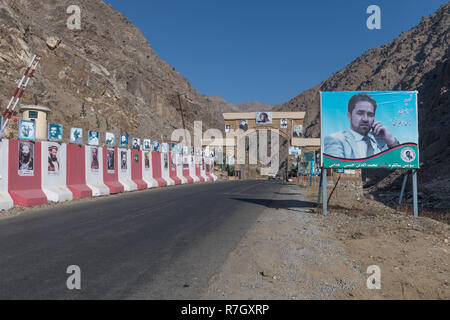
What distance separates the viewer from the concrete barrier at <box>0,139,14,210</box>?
36.4 ft

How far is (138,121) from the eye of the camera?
164ft

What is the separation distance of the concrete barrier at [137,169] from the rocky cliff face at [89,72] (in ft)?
37.9

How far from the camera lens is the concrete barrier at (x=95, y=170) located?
53.9ft

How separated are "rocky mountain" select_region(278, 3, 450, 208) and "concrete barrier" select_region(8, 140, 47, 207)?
18.2 metres

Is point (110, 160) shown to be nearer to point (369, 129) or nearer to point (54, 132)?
point (54, 132)

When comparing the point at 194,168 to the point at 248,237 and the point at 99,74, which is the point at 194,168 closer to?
the point at 99,74

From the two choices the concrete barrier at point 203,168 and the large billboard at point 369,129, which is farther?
the concrete barrier at point 203,168

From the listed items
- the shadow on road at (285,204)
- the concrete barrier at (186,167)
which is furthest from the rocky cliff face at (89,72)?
the shadow on road at (285,204)

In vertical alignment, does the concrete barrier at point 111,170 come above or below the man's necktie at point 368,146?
below

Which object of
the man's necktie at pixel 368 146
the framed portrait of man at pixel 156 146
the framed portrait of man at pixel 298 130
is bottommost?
the man's necktie at pixel 368 146

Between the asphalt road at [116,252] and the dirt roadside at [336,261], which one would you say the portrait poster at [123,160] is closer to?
the asphalt road at [116,252]

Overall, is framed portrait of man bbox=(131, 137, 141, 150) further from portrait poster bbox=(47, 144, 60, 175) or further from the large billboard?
the large billboard

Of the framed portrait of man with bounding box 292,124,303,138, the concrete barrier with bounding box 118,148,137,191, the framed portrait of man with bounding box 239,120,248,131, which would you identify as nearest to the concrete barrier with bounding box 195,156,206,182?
the concrete barrier with bounding box 118,148,137,191

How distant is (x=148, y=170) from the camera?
2416 cm
